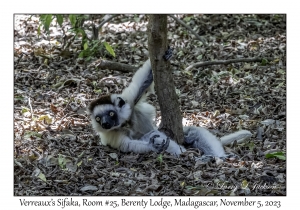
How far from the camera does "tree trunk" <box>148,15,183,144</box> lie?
24.6 ft

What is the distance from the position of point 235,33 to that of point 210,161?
6380mm

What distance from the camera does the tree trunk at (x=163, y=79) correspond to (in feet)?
24.6

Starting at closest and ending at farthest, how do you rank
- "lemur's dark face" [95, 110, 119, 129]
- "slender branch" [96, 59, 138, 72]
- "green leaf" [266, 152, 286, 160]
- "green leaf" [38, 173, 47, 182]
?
"green leaf" [38, 173, 47, 182] → "green leaf" [266, 152, 286, 160] → "lemur's dark face" [95, 110, 119, 129] → "slender branch" [96, 59, 138, 72]

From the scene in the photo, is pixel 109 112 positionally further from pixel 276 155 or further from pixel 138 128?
pixel 276 155

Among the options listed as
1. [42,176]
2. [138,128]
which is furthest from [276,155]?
[42,176]

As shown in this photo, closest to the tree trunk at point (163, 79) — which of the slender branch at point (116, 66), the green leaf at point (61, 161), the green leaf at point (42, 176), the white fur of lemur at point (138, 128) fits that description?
the white fur of lemur at point (138, 128)

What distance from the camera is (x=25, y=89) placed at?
10922 millimetres

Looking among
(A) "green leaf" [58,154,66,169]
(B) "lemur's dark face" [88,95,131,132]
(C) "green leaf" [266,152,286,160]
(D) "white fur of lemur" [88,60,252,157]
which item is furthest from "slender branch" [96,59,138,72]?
(C) "green leaf" [266,152,286,160]

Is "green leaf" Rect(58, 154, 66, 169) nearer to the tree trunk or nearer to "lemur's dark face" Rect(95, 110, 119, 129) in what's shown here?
"lemur's dark face" Rect(95, 110, 119, 129)

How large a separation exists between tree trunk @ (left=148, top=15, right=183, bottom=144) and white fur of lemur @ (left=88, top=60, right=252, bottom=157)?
183mm

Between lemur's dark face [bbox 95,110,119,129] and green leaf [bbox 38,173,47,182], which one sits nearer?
green leaf [bbox 38,173,47,182]

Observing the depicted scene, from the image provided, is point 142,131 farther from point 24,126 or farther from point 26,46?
point 26,46

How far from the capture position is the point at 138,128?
8.53 meters

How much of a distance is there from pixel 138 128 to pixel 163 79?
1.07 metres
